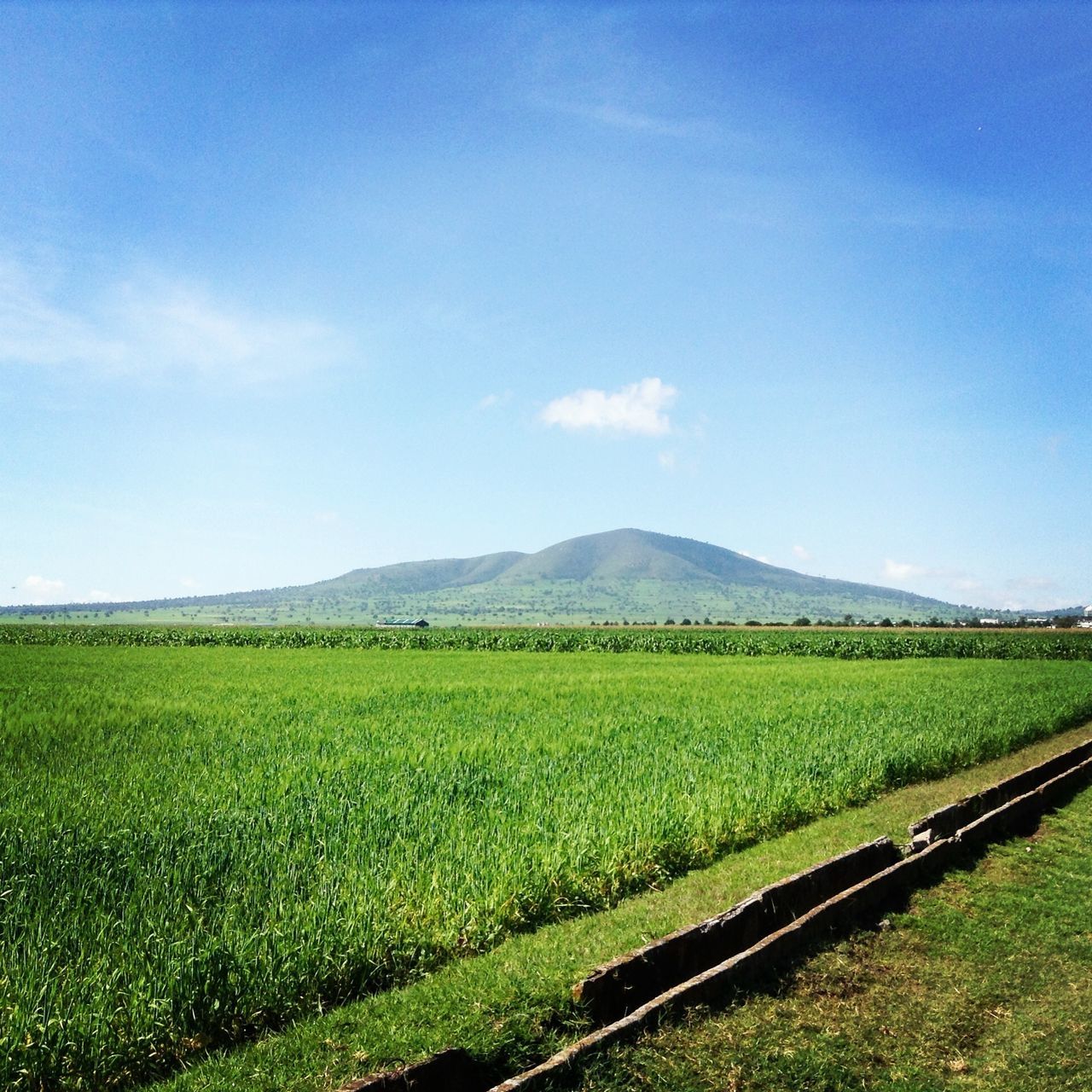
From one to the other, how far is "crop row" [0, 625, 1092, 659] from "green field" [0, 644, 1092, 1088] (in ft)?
115

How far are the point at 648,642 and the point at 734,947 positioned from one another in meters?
55.0

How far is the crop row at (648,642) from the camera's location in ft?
182

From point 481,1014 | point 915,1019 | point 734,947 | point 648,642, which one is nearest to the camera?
point 481,1014

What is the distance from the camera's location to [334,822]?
343 inches

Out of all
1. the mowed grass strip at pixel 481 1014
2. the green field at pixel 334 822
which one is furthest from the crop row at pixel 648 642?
the mowed grass strip at pixel 481 1014

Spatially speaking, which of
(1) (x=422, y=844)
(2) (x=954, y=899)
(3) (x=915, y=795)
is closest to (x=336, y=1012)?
(1) (x=422, y=844)

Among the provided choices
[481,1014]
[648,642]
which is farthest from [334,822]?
[648,642]

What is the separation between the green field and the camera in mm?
5234

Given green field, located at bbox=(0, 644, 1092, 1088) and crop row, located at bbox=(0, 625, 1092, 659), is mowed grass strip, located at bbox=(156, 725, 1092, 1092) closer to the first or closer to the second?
green field, located at bbox=(0, 644, 1092, 1088)

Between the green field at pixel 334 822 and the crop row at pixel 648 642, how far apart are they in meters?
34.9

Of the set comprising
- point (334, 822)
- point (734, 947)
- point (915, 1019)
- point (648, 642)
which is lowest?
point (648, 642)

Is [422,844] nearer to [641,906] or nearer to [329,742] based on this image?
[641,906]

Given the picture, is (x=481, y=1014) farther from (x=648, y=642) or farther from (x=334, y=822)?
(x=648, y=642)

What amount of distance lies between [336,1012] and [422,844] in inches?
106
